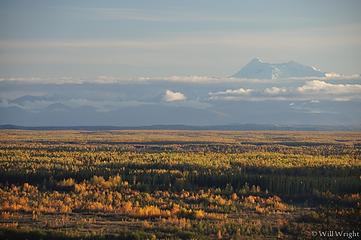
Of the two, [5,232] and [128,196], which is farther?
[128,196]

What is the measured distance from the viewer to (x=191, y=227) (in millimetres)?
28625

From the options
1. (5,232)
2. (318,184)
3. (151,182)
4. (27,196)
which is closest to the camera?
(5,232)

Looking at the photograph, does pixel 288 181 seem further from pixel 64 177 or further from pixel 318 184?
pixel 64 177

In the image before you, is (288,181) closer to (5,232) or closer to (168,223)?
(168,223)

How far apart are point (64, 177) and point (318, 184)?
17770mm

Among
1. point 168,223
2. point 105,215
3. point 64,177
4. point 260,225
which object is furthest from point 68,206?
point 64,177

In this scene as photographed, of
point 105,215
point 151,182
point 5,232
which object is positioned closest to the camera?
point 5,232

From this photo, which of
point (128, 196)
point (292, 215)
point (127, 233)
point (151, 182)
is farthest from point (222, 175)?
point (127, 233)

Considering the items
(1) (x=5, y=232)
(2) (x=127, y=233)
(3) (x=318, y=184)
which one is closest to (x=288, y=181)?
(3) (x=318, y=184)

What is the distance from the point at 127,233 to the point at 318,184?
19.7 m

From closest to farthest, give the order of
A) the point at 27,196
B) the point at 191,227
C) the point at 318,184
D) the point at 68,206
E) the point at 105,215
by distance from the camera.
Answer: the point at 191,227 < the point at 105,215 < the point at 68,206 < the point at 27,196 < the point at 318,184

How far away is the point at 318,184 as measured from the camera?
43.1 meters

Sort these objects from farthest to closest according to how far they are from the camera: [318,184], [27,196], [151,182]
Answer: [151,182] → [318,184] → [27,196]

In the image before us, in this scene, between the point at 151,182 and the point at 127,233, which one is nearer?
the point at 127,233
